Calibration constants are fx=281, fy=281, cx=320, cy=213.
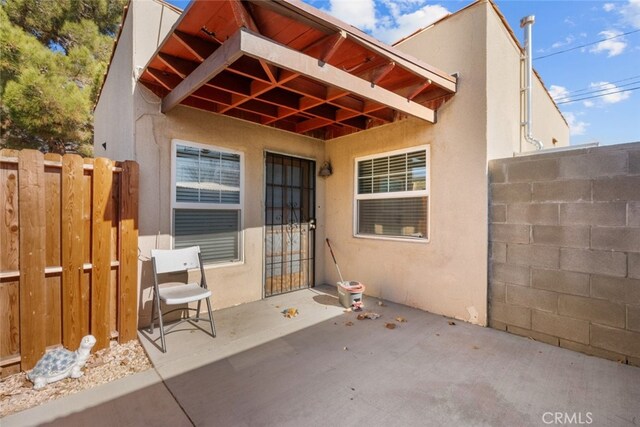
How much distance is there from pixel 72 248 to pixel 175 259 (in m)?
0.92

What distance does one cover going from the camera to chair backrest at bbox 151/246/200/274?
3119 millimetres

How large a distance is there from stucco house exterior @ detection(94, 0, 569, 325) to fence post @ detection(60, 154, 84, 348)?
628mm

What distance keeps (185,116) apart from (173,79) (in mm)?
463

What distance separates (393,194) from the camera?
4.36m

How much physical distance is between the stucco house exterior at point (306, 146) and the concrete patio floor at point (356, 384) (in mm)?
903

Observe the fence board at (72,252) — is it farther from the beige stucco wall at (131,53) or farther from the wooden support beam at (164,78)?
the wooden support beam at (164,78)

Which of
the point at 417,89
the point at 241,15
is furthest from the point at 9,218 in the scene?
the point at 417,89

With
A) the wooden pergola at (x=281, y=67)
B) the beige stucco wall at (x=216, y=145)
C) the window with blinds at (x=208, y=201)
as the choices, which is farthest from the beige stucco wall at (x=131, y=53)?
the window with blinds at (x=208, y=201)

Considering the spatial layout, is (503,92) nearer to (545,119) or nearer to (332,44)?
(332,44)

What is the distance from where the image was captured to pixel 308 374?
2404 millimetres

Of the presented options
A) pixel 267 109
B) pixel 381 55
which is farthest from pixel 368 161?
pixel 381 55

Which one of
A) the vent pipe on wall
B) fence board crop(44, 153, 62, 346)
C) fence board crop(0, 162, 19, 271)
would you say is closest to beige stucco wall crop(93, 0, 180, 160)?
fence board crop(44, 153, 62, 346)

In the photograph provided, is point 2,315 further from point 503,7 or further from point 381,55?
point 503,7

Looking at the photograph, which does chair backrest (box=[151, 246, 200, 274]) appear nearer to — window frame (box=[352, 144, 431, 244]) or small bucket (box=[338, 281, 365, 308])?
small bucket (box=[338, 281, 365, 308])
